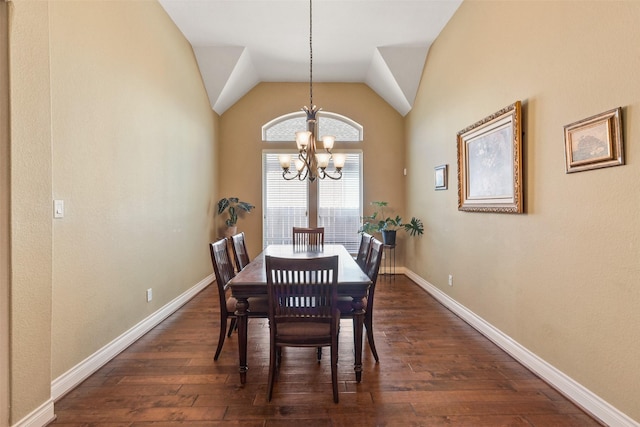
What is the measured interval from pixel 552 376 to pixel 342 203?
392cm

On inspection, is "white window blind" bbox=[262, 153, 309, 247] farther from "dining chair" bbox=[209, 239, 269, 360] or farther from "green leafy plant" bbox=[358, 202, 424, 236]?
"dining chair" bbox=[209, 239, 269, 360]

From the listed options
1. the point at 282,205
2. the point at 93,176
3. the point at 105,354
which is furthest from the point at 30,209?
the point at 282,205

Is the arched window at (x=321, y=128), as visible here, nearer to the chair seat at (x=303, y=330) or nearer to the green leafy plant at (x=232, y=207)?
the green leafy plant at (x=232, y=207)

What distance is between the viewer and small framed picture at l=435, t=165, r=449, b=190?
3896mm

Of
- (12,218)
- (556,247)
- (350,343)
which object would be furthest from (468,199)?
(12,218)

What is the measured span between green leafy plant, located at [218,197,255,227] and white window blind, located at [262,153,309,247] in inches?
15.8

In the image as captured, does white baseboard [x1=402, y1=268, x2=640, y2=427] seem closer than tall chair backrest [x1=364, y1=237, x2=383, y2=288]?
Yes

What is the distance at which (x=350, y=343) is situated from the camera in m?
2.80

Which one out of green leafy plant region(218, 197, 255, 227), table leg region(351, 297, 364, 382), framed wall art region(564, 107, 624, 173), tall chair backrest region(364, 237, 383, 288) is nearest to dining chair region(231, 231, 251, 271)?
tall chair backrest region(364, 237, 383, 288)

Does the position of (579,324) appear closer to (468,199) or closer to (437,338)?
(437,338)

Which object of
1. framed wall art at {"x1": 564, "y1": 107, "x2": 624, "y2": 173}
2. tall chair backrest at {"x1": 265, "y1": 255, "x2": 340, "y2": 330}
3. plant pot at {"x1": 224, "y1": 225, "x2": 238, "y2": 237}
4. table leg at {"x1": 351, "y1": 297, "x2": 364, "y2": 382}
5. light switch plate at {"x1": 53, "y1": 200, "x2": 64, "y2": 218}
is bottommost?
table leg at {"x1": 351, "y1": 297, "x2": 364, "y2": 382}

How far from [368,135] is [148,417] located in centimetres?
493

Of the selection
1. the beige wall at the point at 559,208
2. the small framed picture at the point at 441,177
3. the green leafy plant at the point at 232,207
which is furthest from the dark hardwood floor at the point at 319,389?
the green leafy plant at the point at 232,207

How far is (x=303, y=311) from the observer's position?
1.98 m
